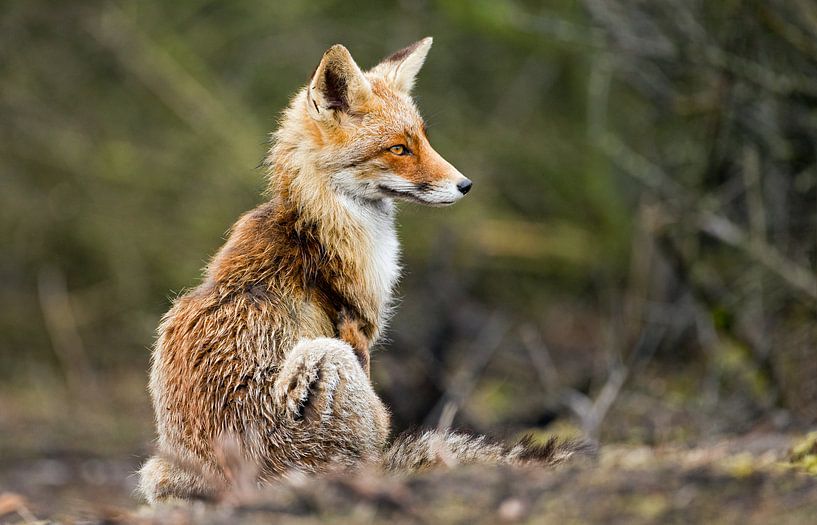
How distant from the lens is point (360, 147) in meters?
6.23

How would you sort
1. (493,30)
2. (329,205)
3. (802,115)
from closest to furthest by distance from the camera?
1. (329,205)
2. (802,115)
3. (493,30)

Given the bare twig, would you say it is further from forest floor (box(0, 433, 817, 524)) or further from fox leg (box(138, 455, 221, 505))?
forest floor (box(0, 433, 817, 524))

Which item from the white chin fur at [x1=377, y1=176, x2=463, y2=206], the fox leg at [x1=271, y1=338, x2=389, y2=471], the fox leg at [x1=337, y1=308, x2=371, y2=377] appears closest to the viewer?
the fox leg at [x1=271, y1=338, x2=389, y2=471]

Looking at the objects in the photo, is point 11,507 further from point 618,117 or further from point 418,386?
point 618,117

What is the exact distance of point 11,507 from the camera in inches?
231

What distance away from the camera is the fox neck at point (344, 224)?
19.9ft

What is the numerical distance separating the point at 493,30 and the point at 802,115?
5474mm

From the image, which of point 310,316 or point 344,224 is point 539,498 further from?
point 344,224

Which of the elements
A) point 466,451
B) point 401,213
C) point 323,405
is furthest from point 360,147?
point 401,213

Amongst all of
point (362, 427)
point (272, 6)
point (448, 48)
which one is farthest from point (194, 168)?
point (362, 427)

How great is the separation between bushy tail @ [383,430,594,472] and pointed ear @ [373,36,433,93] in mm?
2498

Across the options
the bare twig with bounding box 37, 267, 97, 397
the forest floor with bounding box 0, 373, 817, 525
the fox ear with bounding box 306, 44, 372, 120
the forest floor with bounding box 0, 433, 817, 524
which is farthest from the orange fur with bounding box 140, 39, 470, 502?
the bare twig with bounding box 37, 267, 97, 397

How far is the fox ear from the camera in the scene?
6.18 meters

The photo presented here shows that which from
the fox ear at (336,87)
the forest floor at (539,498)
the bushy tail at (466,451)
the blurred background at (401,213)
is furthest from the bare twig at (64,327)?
the forest floor at (539,498)
